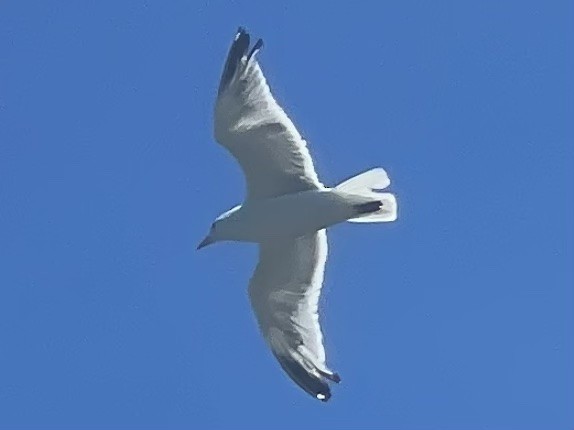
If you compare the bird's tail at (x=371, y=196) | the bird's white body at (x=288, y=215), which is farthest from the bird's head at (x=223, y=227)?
the bird's tail at (x=371, y=196)

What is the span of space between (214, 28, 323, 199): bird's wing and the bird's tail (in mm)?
363

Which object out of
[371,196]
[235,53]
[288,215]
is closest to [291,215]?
[288,215]

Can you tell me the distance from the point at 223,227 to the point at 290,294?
0.85 m

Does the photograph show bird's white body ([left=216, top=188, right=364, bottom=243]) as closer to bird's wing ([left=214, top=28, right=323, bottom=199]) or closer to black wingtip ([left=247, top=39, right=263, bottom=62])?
bird's wing ([left=214, top=28, right=323, bottom=199])

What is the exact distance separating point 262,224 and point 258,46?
4.48 feet

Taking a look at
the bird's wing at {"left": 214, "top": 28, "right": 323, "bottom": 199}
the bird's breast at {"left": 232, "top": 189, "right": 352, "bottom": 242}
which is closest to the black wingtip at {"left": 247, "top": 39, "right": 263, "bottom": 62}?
the bird's wing at {"left": 214, "top": 28, "right": 323, "bottom": 199}

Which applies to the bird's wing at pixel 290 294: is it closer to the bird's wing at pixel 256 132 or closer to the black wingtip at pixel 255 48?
the bird's wing at pixel 256 132

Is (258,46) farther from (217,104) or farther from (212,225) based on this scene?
(212,225)

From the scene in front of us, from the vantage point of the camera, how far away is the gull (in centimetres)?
1192

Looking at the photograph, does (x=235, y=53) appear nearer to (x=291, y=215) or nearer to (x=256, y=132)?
(x=256, y=132)

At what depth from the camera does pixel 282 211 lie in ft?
40.3

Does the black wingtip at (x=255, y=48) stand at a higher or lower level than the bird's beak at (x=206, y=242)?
higher

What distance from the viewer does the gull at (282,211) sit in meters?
11.9

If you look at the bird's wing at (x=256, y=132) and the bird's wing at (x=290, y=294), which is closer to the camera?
the bird's wing at (x=256, y=132)
